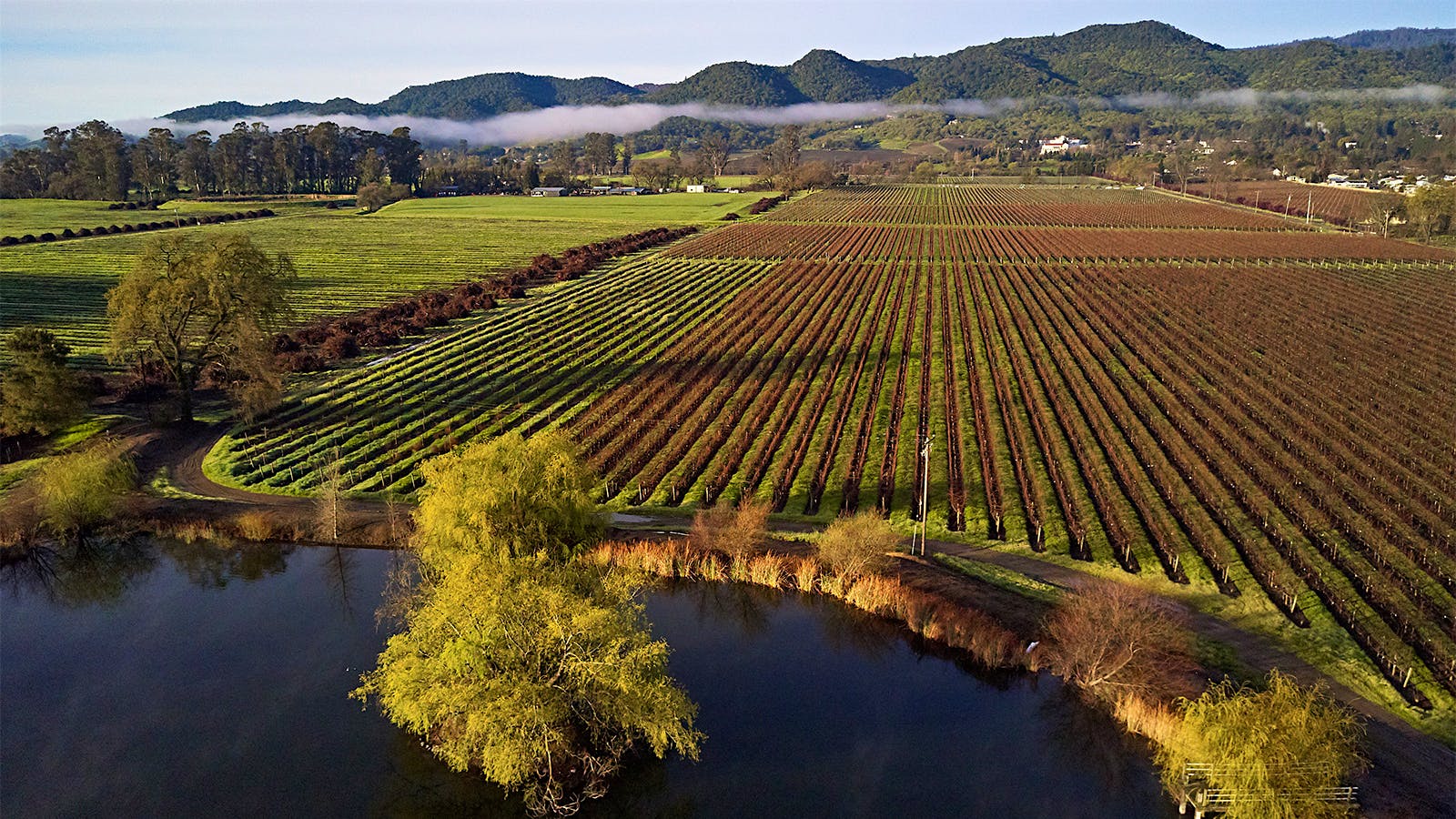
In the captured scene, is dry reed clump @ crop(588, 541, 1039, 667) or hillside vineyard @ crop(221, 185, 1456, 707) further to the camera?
hillside vineyard @ crop(221, 185, 1456, 707)

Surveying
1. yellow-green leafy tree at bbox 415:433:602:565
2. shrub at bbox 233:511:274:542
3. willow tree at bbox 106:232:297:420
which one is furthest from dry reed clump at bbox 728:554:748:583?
willow tree at bbox 106:232:297:420

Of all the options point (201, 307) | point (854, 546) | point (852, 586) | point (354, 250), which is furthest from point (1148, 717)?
point (354, 250)

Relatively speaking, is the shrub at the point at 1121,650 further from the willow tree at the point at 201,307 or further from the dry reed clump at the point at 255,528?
the willow tree at the point at 201,307

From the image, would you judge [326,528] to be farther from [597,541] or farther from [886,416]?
[886,416]

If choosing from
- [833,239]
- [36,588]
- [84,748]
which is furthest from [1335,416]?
[833,239]

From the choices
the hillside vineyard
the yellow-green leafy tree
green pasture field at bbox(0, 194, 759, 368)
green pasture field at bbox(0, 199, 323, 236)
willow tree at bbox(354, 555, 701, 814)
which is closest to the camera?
willow tree at bbox(354, 555, 701, 814)

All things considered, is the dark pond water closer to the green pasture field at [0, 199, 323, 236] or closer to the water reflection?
the water reflection

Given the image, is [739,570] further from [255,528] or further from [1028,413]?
[1028,413]
